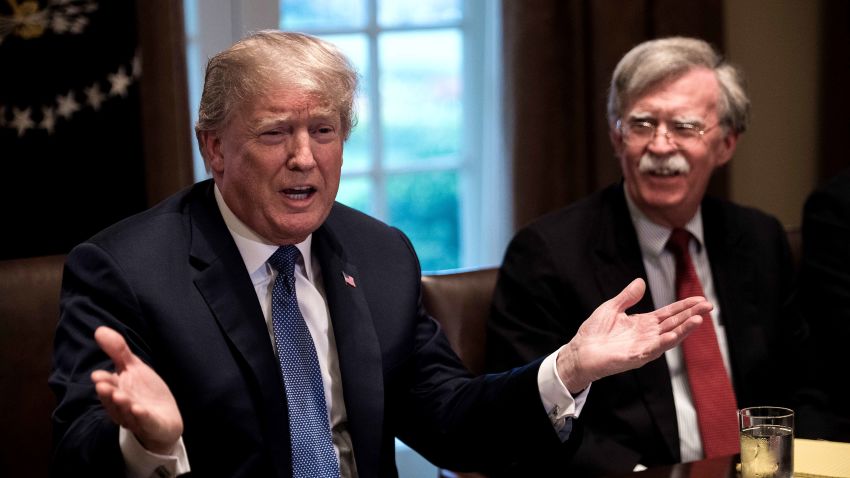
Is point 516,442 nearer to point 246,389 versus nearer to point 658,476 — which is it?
point 658,476

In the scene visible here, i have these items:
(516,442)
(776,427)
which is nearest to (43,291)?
(516,442)

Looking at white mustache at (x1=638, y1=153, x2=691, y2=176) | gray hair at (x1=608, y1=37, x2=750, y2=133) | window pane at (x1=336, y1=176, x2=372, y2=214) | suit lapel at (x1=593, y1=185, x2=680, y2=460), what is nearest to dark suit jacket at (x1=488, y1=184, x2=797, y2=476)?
suit lapel at (x1=593, y1=185, x2=680, y2=460)

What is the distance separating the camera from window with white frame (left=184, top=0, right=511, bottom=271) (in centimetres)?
363

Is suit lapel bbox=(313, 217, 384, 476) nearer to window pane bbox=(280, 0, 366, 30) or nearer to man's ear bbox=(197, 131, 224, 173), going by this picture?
man's ear bbox=(197, 131, 224, 173)

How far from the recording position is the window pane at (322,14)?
11.6 feet

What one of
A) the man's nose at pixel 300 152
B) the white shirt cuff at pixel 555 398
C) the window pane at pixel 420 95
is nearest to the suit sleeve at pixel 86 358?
the man's nose at pixel 300 152

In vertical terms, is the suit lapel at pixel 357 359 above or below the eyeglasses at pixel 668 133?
below

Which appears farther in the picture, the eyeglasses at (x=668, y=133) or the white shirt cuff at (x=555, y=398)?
the eyeglasses at (x=668, y=133)

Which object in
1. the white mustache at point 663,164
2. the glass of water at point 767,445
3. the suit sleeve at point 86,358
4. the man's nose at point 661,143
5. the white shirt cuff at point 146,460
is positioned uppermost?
the man's nose at point 661,143

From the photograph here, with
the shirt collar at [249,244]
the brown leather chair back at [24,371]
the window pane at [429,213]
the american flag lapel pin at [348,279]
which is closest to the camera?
the shirt collar at [249,244]

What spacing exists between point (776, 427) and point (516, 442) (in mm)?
491

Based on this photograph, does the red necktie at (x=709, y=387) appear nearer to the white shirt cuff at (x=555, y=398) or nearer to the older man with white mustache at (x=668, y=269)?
the older man with white mustache at (x=668, y=269)

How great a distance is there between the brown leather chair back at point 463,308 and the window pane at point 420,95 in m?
1.14

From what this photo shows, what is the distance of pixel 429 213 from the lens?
3.84 m
